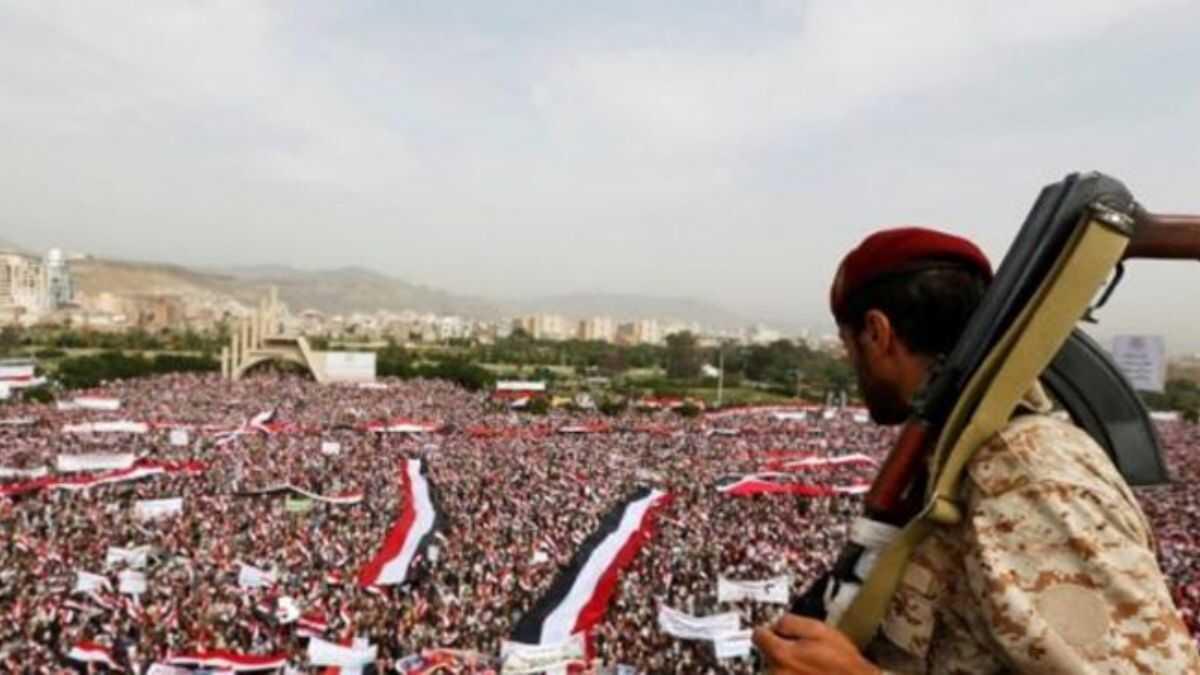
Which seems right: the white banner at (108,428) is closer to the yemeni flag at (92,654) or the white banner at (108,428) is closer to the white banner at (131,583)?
the white banner at (131,583)

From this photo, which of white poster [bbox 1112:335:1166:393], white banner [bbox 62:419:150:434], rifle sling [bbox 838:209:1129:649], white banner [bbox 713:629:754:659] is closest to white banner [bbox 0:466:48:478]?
white banner [bbox 62:419:150:434]

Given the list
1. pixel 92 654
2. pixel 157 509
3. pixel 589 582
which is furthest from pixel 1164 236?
pixel 157 509

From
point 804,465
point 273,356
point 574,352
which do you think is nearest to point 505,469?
point 804,465

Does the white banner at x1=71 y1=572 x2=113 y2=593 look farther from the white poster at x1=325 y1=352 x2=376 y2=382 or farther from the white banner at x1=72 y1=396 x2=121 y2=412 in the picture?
the white poster at x1=325 y1=352 x2=376 y2=382

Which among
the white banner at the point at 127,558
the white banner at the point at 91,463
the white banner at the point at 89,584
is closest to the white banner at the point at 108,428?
the white banner at the point at 91,463

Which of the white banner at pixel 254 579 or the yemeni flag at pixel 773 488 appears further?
the yemeni flag at pixel 773 488

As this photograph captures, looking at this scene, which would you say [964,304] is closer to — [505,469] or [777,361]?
[505,469]
